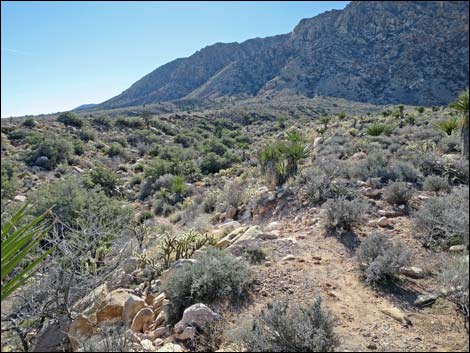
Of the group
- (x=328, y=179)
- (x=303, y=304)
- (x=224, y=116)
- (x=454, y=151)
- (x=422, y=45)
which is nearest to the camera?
(x=303, y=304)

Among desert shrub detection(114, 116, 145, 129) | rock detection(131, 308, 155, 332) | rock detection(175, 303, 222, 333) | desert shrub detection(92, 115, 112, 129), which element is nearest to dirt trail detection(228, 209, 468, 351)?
rock detection(175, 303, 222, 333)

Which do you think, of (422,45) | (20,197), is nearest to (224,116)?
(20,197)

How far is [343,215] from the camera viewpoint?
5.66 meters

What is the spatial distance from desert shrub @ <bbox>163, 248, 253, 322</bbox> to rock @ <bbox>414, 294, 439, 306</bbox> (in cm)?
185

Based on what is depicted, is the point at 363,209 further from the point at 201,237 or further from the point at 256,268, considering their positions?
the point at 201,237

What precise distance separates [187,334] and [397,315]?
2.09 m

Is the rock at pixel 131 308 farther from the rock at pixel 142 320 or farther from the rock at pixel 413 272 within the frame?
the rock at pixel 413 272

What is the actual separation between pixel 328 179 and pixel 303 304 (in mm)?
4317

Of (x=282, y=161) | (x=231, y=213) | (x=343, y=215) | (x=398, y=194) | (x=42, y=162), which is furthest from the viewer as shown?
(x=42, y=162)

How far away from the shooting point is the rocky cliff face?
178 feet

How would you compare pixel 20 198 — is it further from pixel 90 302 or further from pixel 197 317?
pixel 197 317

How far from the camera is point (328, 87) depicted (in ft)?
199

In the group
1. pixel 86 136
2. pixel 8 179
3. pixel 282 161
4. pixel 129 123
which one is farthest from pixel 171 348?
pixel 129 123

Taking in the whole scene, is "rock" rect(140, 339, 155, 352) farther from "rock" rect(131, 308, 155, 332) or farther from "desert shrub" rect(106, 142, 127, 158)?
"desert shrub" rect(106, 142, 127, 158)
